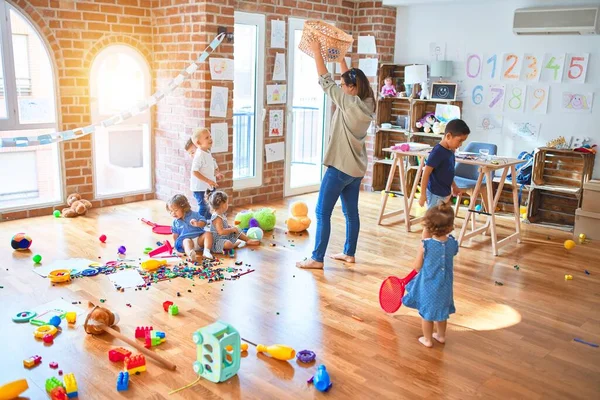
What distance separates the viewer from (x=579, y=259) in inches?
180

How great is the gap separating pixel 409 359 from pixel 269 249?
6.29 feet

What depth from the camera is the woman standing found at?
3693mm

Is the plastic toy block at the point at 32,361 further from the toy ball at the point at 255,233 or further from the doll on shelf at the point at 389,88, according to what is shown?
the doll on shelf at the point at 389,88

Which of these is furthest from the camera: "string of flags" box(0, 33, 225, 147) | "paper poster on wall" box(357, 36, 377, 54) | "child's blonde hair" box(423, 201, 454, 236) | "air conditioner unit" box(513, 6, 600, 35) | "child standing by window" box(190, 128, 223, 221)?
"paper poster on wall" box(357, 36, 377, 54)

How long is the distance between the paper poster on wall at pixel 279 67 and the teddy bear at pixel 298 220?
171 cm

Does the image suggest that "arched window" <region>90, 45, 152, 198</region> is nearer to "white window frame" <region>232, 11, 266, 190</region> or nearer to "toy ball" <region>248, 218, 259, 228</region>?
"white window frame" <region>232, 11, 266, 190</region>

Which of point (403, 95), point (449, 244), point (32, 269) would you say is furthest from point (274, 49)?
point (449, 244)

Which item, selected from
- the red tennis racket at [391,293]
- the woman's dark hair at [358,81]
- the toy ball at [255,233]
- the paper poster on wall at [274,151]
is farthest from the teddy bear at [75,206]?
the red tennis racket at [391,293]

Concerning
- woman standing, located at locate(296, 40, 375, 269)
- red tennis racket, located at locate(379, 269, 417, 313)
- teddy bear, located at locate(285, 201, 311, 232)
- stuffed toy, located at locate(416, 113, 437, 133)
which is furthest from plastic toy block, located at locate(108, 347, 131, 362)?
stuffed toy, located at locate(416, 113, 437, 133)

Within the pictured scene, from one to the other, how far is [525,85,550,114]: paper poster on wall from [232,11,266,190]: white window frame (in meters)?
2.73

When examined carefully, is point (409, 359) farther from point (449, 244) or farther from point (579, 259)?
point (579, 259)

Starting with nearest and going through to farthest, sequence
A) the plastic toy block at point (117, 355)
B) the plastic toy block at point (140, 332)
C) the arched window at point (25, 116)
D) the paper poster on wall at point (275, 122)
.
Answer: the plastic toy block at point (117, 355)
the plastic toy block at point (140, 332)
the arched window at point (25, 116)
the paper poster on wall at point (275, 122)

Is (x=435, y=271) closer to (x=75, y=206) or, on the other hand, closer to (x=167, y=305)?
(x=167, y=305)

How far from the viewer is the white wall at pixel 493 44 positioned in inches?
218
